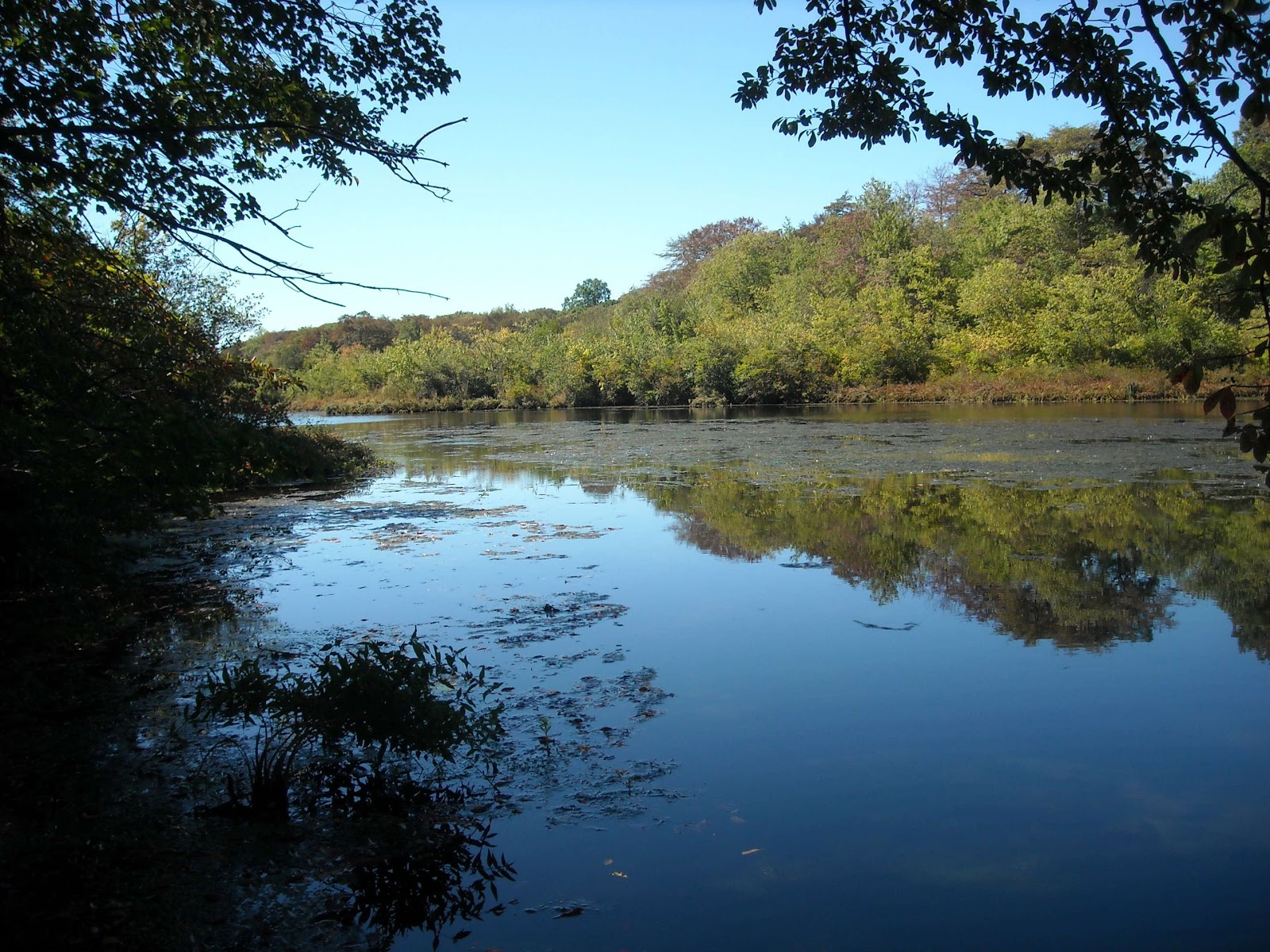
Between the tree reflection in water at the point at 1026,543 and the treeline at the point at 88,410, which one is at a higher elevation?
the treeline at the point at 88,410

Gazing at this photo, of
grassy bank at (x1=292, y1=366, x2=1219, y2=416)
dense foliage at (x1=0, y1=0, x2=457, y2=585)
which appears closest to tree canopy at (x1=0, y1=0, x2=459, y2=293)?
dense foliage at (x1=0, y1=0, x2=457, y2=585)

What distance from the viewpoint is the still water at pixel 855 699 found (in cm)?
308

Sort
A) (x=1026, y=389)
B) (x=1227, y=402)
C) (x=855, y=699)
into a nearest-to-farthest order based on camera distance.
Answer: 1. (x=1227, y=402)
2. (x=855, y=699)
3. (x=1026, y=389)

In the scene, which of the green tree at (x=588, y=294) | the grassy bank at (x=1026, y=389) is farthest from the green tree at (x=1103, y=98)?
the green tree at (x=588, y=294)

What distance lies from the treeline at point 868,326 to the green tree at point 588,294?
174 ft

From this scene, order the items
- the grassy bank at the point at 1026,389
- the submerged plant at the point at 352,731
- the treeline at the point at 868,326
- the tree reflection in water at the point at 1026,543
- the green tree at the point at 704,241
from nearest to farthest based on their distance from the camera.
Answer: the submerged plant at the point at 352,731
the tree reflection in water at the point at 1026,543
the grassy bank at the point at 1026,389
the treeline at the point at 868,326
the green tree at the point at 704,241

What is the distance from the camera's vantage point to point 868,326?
41.8 m

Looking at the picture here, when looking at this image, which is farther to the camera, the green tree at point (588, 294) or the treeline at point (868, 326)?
the green tree at point (588, 294)

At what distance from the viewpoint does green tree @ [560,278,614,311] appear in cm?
11969

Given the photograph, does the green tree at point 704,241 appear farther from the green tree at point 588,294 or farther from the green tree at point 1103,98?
the green tree at point 1103,98

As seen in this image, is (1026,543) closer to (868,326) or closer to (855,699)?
(855,699)

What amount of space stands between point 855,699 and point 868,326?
38986 millimetres

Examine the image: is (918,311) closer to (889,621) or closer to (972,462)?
(972,462)

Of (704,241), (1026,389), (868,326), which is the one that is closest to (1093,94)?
(1026,389)
